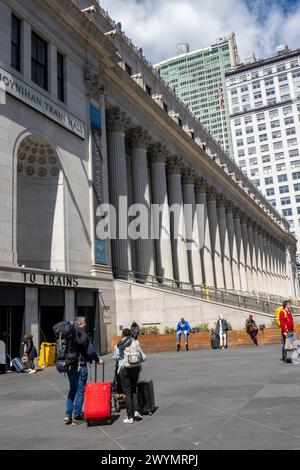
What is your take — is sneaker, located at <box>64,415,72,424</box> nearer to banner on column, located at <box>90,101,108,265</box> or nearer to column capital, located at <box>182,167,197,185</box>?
banner on column, located at <box>90,101,108,265</box>

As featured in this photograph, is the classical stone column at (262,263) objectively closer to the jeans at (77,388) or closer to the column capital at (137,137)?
the column capital at (137,137)

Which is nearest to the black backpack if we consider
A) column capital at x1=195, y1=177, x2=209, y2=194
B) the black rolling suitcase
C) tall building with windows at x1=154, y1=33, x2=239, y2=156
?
the black rolling suitcase

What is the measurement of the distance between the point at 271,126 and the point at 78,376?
12533cm

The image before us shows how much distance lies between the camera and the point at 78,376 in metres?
8.38

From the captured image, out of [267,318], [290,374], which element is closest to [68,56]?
[267,318]

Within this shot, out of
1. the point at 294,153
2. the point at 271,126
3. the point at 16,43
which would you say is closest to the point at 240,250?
the point at 16,43

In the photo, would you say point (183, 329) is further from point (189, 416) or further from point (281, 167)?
point (281, 167)

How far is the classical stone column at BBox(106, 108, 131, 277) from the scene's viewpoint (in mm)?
30391

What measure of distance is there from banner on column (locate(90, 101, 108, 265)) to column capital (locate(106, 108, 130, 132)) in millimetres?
3167

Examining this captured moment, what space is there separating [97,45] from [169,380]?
22.9 m

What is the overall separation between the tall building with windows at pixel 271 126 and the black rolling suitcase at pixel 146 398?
116m

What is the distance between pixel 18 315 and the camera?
19.4m
